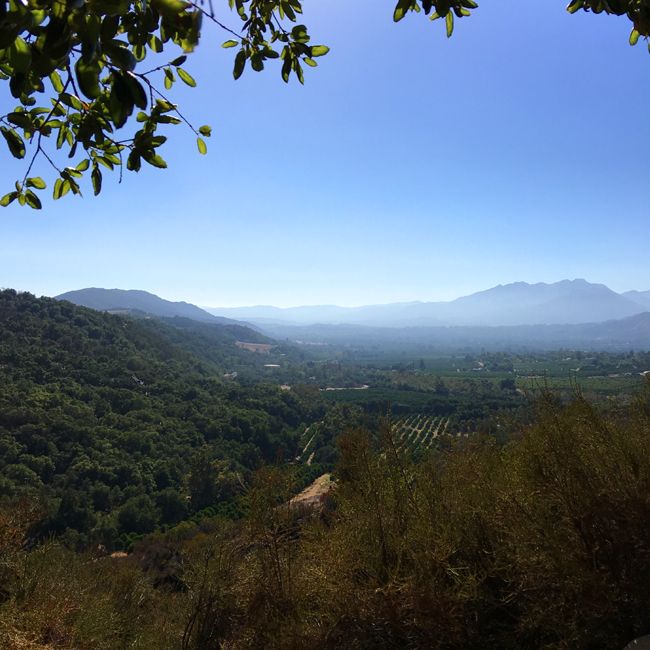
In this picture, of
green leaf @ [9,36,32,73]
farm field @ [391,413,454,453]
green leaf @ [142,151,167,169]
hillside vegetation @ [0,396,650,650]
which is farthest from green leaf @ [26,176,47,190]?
farm field @ [391,413,454,453]

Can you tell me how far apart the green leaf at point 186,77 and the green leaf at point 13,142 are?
0.56 metres

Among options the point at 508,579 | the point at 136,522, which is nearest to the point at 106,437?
the point at 136,522

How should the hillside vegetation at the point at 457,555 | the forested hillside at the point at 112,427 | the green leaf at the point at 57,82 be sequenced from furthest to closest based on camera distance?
the forested hillside at the point at 112,427
the hillside vegetation at the point at 457,555
the green leaf at the point at 57,82

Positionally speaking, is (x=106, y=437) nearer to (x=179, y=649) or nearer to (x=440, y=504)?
(x=179, y=649)

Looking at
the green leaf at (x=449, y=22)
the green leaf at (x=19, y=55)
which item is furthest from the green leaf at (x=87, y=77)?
the green leaf at (x=449, y=22)

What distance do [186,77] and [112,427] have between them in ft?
135

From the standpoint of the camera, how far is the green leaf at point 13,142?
1237 millimetres

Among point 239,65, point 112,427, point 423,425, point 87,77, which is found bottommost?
point 423,425

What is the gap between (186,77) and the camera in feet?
4.70

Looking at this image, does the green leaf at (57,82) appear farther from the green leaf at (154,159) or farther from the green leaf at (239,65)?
the green leaf at (239,65)

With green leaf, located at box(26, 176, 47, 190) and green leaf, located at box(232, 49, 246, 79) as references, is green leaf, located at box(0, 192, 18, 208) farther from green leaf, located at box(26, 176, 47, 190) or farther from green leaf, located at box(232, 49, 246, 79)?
green leaf, located at box(232, 49, 246, 79)

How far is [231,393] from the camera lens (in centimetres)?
5634

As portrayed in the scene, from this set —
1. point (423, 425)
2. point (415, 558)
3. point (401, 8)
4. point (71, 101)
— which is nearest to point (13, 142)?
point (71, 101)

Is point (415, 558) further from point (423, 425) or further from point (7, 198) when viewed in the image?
point (423, 425)
